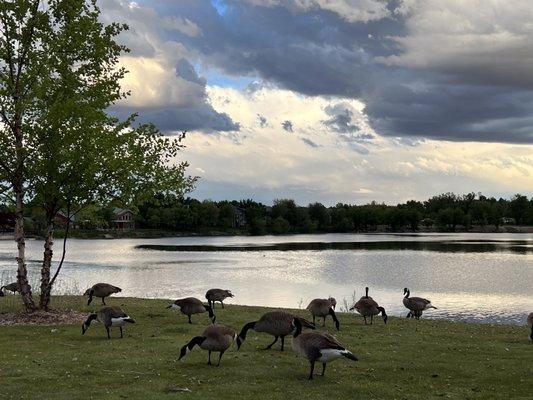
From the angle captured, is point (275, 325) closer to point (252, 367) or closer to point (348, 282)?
point (252, 367)

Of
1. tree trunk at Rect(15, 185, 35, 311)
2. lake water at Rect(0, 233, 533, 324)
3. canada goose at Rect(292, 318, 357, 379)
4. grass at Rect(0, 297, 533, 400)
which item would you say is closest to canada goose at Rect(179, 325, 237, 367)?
grass at Rect(0, 297, 533, 400)

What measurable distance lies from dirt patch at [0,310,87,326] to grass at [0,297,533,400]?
939mm

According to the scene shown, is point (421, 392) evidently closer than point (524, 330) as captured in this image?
Yes

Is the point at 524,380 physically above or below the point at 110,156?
below

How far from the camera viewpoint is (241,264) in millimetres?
73500

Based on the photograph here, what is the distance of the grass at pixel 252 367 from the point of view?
38.5ft

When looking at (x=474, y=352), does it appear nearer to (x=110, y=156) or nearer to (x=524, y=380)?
(x=524, y=380)

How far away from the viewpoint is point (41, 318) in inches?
825

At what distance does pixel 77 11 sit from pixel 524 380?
68.6ft

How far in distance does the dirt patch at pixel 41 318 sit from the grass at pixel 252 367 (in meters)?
0.94

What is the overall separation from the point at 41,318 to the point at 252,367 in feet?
35.7

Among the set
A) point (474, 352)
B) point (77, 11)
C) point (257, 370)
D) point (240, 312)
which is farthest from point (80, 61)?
point (474, 352)

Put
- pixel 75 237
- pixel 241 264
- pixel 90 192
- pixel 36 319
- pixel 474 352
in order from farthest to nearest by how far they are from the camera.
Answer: pixel 75 237 < pixel 241 264 < pixel 90 192 < pixel 36 319 < pixel 474 352

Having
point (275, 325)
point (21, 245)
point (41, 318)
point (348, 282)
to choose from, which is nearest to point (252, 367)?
point (275, 325)
